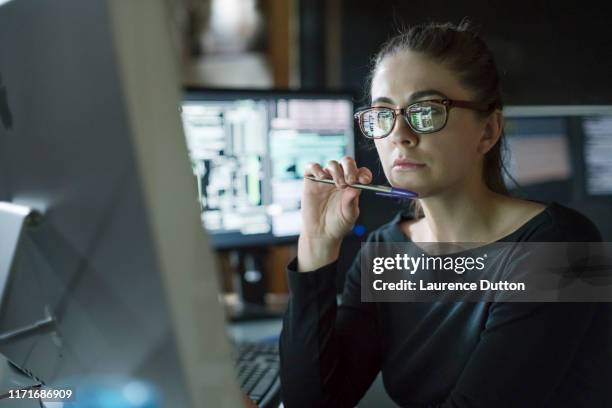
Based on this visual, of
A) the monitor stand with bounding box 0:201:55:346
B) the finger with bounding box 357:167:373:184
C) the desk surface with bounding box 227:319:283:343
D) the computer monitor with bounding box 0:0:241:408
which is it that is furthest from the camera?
the desk surface with bounding box 227:319:283:343

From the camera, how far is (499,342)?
0.58m

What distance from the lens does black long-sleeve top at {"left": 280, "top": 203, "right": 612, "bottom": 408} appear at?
0.58m

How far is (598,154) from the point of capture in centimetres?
61

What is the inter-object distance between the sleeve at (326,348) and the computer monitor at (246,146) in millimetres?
438

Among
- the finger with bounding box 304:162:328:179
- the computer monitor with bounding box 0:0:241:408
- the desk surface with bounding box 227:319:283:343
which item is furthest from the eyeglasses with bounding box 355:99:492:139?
the desk surface with bounding box 227:319:283:343

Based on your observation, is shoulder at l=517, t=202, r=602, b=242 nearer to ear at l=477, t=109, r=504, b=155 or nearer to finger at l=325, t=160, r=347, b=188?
ear at l=477, t=109, r=504, b=155

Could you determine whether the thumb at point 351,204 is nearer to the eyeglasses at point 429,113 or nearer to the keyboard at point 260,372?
the eyeglasses at point 429,113

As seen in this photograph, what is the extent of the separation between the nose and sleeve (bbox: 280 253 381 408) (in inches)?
5.5

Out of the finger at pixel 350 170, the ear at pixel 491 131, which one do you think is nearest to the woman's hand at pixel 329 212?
the finger at pixel 350 170

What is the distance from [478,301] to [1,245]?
44 cm

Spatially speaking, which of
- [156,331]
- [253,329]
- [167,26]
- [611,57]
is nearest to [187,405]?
[156,331]

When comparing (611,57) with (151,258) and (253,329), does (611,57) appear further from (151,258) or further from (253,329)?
(253,329)

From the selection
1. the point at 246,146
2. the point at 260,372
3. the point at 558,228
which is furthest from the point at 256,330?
the point at 558,228

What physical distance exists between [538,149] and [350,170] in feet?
0.61
